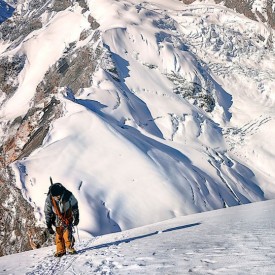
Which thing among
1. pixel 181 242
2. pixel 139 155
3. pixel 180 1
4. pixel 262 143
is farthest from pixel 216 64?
pixel 181 242

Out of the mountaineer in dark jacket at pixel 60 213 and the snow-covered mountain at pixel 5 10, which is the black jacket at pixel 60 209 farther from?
the snow-covered mountain at pixel 5 10

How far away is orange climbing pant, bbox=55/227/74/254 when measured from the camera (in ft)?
29.1

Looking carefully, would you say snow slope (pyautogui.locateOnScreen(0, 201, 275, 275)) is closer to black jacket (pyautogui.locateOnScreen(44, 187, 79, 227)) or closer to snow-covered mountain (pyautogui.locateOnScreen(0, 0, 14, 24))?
black jacket (pyautogui.locateOnScreen(44, 187, 79, 227))

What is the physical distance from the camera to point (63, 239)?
9000mm

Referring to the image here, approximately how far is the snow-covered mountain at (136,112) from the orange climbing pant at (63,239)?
978 cm

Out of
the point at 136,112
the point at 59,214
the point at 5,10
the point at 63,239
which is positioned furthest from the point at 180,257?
the point at 5,10

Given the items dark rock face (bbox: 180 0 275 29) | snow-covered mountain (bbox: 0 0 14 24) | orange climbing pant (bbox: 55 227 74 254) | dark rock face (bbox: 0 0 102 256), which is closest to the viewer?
orange climbing pant (bbox: 55 227 74 254)

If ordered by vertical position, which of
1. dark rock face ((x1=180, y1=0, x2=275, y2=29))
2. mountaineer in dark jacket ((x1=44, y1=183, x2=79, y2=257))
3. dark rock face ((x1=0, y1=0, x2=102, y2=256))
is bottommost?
dark rock face ((x1=180, y1=0, x2=275, y2=29))

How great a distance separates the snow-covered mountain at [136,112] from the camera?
2270cm

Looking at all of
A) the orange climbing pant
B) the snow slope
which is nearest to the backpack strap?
the orange climbing pant

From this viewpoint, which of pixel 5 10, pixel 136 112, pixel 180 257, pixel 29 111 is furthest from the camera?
pixel 5 10

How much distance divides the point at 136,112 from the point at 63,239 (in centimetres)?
3232

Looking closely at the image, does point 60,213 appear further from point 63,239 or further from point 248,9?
point 248,9

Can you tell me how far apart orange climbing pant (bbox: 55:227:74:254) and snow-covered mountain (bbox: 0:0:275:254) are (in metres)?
9.78
